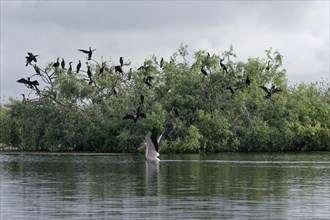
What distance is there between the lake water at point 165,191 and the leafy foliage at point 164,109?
16639 mm

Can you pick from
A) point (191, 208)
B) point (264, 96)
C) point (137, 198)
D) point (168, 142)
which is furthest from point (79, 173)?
point (264, 96)

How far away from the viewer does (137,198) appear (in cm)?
2539

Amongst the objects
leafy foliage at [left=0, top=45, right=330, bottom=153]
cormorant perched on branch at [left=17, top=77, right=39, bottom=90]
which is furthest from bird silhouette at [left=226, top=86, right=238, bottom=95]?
cormorant perched on branch at [left=17, top=77, right=39, bottom=90]

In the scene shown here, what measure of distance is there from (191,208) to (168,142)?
36.5 m

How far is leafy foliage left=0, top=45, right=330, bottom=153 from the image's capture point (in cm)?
6097

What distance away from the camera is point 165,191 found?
27797mm

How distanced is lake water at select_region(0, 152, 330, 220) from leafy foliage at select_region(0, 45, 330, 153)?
16639 mm

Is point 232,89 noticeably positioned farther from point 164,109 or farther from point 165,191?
point 165,191

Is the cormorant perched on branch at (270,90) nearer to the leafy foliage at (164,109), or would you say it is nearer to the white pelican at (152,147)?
the leafy foliage at (164,109)

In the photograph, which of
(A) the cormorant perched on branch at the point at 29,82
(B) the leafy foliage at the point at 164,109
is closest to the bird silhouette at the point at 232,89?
(B) the leafy foliage at the point at 164,109

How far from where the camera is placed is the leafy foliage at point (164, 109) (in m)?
61.0

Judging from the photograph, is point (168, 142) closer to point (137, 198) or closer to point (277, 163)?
point (277, 163)

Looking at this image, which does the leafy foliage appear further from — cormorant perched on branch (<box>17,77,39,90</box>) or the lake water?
the lake water

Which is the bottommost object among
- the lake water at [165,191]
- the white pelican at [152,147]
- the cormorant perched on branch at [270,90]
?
the lake water at [165,191]
